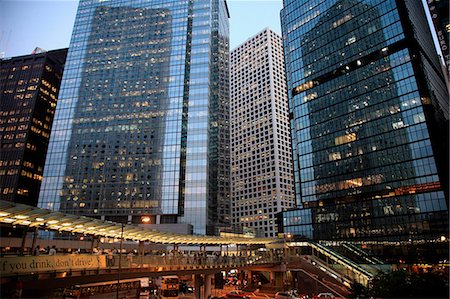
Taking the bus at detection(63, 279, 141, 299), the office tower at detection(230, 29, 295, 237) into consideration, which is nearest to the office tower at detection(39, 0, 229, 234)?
the office tower at detection(230, 29, 295, 237)

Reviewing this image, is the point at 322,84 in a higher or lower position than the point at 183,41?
lower

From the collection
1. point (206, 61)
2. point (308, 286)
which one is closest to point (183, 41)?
point (206, 61)

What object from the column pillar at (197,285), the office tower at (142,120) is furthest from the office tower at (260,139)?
the column pillar at (197,285)

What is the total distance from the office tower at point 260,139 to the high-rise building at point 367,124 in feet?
149

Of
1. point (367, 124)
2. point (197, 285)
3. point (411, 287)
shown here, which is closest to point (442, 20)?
point (367, 124)

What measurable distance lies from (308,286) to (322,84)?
197 feet

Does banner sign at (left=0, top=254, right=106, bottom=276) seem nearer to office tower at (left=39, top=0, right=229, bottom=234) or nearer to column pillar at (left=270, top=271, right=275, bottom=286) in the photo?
column pillar at (left=270, top=271, right=275, bottom=286)

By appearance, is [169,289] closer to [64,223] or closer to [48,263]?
[64,223]

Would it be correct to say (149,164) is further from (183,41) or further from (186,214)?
(183,41)

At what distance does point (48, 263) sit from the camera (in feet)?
65.9

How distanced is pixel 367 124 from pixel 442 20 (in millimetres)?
33027

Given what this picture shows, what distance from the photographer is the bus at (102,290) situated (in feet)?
115

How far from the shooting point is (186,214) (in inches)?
3730

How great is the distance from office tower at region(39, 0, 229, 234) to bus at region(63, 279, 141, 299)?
49557mm
